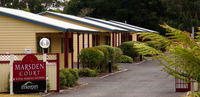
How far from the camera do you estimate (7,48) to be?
2275cm

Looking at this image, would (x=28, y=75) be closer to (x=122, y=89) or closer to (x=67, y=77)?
(x=67, y=77)

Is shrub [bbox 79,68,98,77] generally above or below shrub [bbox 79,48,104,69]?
below

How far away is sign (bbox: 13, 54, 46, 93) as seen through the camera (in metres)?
15.8

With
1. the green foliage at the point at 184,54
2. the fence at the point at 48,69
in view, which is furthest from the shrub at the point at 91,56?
the green foliage at the point at 184,54

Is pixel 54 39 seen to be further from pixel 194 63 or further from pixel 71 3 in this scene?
pixel 71 3

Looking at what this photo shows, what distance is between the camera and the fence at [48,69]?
16031 millimetres

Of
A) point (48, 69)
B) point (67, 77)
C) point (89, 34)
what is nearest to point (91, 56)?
point (67, 77)

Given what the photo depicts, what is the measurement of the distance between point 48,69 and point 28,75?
3.14 ft

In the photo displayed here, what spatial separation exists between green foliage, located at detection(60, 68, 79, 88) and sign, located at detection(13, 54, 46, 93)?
1692mm

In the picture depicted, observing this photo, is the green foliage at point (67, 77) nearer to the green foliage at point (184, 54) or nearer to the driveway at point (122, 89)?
the driveway at point (122, 89)

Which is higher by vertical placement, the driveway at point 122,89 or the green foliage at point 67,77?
the green foliage at point 67,77

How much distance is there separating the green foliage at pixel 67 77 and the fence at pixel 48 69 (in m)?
0.92

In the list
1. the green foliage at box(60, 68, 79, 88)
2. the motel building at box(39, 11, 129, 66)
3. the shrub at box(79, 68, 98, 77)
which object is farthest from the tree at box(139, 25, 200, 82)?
the motel building at box(39, 11, 129, 66)

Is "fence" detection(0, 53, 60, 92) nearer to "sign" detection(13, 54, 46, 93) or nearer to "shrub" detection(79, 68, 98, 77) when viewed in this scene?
"sign" detection(13, 54, 46, 93)
